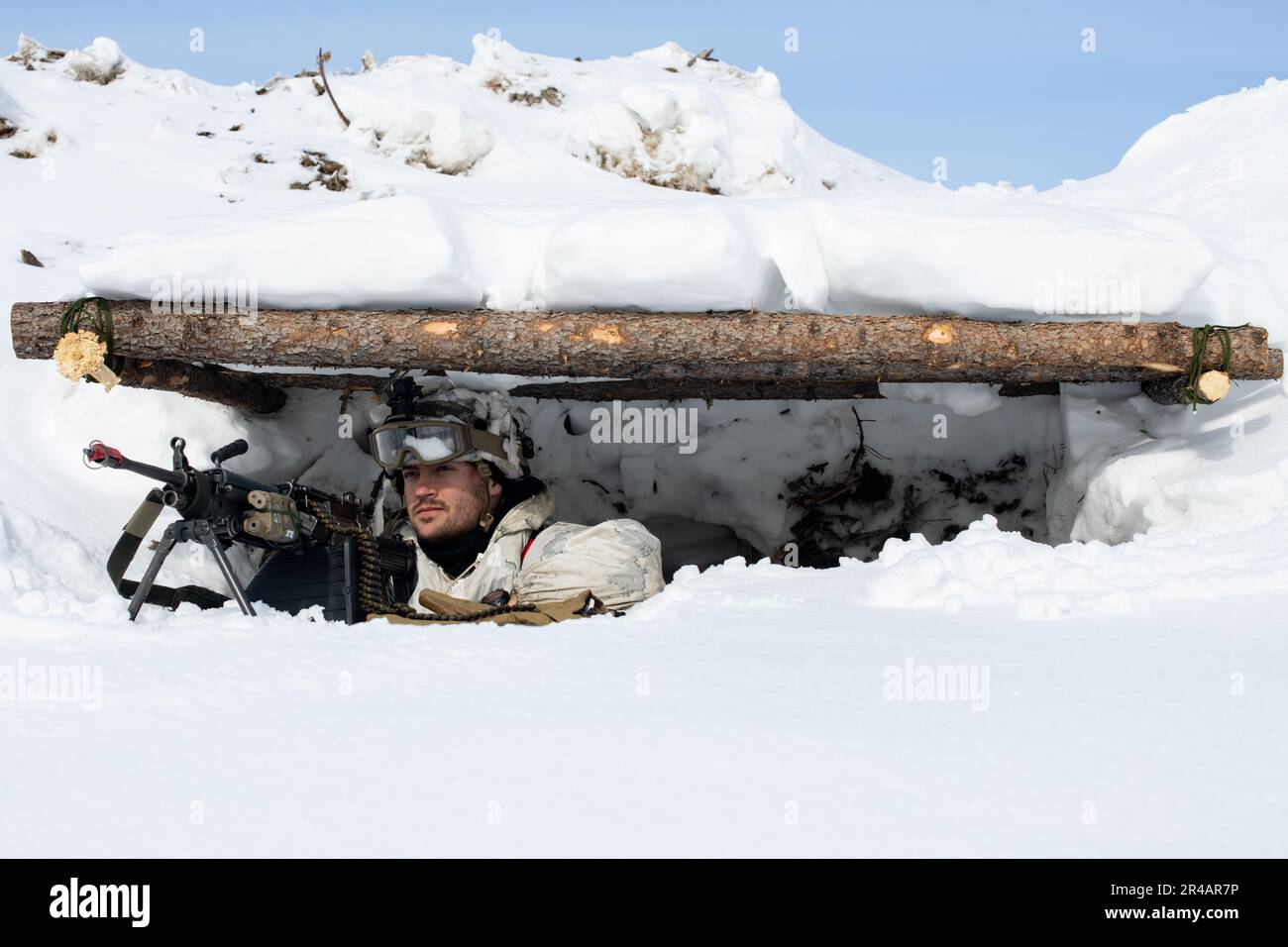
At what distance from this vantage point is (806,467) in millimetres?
6355

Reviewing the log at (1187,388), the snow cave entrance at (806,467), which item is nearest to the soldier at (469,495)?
the snow cave entrance at (806,467)

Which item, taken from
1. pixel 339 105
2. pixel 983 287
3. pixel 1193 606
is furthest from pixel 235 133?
pixel 1193 606

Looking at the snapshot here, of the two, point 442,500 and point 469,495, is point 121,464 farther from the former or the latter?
point 469,495

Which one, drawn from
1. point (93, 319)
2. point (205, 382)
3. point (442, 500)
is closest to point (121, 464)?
point (93, 319)

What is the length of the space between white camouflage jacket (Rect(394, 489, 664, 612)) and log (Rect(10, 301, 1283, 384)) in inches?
27.4

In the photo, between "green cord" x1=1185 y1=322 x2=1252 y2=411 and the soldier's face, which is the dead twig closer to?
the soldier's face

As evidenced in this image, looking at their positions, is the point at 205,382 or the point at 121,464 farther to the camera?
the point at 205,382

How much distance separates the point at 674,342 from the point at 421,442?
145 centimetres

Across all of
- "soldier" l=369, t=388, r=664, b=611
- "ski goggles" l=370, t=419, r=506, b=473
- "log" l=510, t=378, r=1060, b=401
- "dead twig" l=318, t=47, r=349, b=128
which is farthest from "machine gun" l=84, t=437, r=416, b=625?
"dead twig" l=318, t=47, r=349, b=128

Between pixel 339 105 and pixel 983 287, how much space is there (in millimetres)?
9217

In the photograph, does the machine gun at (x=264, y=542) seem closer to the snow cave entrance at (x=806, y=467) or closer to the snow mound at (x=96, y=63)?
the snow cave entrance at (x=806, y=467)

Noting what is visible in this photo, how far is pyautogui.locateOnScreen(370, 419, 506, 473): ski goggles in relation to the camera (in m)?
4.83

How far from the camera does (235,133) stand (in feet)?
34.6
